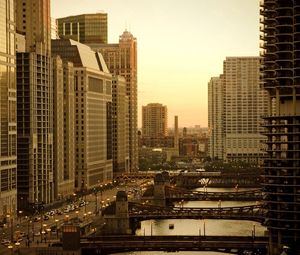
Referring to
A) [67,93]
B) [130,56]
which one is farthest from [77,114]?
[130,56]

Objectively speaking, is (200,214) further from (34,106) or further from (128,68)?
(128,68)

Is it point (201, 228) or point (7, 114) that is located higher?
point (7, 114)

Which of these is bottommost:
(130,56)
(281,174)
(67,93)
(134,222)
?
(134,222)

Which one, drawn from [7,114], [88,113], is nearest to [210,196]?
[88,113]

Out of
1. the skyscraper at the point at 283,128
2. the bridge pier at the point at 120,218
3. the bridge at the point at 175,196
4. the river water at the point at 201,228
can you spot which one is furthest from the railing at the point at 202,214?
the bridge at the point at 175,196

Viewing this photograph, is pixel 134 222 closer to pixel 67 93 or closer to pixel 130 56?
pixel 67 93

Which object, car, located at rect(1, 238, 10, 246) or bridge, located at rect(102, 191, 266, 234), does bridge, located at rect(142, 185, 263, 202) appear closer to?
bridge, located at rect(102, 191, 266, 234)

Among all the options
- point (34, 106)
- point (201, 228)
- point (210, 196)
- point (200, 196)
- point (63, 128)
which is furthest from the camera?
point (200, 196)
